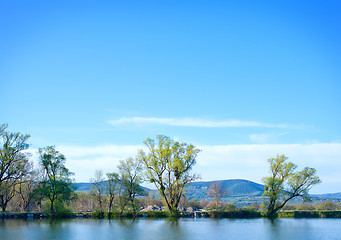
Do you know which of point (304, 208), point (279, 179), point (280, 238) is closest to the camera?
point (280, 238)

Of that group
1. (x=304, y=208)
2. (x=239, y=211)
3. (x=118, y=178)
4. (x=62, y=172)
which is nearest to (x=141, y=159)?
(x=118, y=178)

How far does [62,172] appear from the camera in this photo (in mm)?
50219

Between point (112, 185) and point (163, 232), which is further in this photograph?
point (112, 185)

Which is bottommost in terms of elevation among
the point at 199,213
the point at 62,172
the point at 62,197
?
the point at 199,213

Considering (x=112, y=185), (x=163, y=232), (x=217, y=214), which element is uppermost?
(x=112, y=185)

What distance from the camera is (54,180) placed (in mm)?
48375

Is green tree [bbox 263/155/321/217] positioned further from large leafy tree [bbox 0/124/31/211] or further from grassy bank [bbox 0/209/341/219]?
large leafy tree [bbox 0/124/31/211]

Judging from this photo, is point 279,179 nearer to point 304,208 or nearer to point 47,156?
point 304,208

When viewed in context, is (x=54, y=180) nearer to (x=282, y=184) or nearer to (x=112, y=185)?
(x=112, y=185)

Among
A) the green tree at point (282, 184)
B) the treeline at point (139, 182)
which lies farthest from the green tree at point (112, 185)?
the green tree at point (282, 184)

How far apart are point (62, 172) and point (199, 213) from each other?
83.7 feet

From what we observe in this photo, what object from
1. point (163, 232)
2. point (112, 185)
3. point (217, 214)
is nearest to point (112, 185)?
point (112, 185)

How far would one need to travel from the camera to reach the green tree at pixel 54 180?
47.7 m

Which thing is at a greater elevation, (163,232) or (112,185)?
(112,185)
